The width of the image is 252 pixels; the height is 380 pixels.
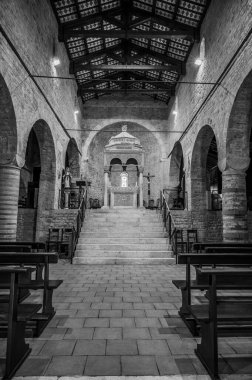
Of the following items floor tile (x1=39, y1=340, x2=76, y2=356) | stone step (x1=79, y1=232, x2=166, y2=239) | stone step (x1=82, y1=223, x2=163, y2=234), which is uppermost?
stone step (x1=82, y1=223, x2=163, y2=234)

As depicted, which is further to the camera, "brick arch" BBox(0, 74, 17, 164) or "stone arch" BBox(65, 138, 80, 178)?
"stone arch" BBox(65, 138, 80, 178)

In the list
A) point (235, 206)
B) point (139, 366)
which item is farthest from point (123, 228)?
point (139, 366)

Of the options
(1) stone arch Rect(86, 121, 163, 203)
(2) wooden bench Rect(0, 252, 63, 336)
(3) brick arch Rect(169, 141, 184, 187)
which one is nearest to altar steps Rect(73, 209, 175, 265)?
(2) wooden bench Rect(0, 252, 63, 336)

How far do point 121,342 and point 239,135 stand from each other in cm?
713

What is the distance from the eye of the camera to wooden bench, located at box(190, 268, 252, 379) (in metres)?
2.24

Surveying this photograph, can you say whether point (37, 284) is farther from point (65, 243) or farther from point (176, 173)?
point (176, 173)

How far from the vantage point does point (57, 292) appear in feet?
15.5

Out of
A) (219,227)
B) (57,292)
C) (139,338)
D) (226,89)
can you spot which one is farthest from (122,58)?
(139,338)

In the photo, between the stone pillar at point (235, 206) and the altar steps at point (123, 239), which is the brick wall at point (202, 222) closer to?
the altar steps at point (123, 239)

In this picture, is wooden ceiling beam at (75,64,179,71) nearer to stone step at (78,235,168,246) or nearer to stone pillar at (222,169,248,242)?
stone pillar at (222,169,248,242)

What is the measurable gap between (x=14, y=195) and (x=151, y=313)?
17.8 ft

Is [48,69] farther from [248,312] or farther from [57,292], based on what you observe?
[248,312]

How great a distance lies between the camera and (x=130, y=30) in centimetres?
1199

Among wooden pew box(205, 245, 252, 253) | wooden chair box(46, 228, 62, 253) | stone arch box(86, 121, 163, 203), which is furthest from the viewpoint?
stone arch box(86, 121, 163, 203)
